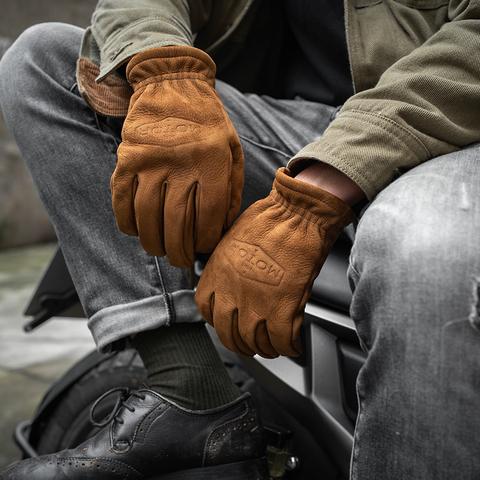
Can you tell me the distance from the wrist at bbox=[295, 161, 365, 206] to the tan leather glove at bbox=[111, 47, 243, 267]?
11 centimetres

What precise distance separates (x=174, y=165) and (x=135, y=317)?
24cm

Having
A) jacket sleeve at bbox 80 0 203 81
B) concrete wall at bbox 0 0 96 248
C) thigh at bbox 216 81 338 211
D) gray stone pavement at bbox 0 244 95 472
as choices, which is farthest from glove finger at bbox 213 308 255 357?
concrete wall at bbox 0 0 96 248

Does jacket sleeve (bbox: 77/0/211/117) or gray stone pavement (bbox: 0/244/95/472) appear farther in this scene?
gray stone pavement (bbox: 0/244/95/472)

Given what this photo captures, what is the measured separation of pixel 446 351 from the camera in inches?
13.0

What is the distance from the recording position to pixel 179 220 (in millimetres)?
500

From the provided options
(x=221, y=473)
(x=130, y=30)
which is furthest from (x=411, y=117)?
(x=221, y=473)

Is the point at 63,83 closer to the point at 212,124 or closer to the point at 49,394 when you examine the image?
the point at 212,124

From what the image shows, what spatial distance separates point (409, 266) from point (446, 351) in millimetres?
75

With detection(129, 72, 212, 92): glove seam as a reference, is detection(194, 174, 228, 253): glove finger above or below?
below

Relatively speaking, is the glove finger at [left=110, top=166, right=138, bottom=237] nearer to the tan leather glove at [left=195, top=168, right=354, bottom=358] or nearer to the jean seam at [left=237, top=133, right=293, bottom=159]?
the tan leather glove at [left=195, top=168, right=354, bottom=358]

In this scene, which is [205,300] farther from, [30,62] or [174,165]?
[30,62]

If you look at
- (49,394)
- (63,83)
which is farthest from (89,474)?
(63,83)

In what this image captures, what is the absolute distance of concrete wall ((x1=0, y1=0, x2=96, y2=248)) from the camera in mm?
3746

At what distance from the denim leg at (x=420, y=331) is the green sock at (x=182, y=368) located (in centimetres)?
28
